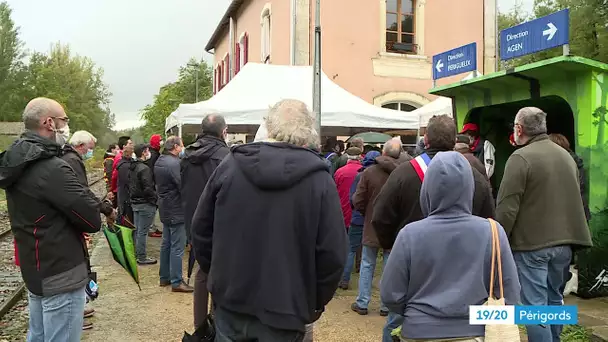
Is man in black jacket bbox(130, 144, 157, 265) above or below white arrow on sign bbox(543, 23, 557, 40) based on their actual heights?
below

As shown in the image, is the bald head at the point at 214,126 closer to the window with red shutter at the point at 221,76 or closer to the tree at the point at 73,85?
the window with red shutter at the point at 221,76

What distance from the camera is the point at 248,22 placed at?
24578 mm

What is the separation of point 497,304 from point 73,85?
6730cm

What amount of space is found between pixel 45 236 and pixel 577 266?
5.55 metres

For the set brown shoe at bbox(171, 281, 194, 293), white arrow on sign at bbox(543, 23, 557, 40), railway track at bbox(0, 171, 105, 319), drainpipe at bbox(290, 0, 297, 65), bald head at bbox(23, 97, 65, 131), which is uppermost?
drainpipe at bbox(290, 0, 297, 65)

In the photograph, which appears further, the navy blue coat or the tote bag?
the navy blue coat

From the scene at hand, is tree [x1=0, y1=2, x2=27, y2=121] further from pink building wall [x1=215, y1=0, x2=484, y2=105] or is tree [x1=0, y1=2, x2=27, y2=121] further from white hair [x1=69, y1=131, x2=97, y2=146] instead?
white hair [x1=69, y1=131, x2=97, y2=146]

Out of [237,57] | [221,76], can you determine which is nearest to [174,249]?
[237,57]

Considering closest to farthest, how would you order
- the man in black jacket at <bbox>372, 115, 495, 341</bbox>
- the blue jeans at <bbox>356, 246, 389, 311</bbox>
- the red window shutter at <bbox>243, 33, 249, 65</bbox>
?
the man in black jacket at <bbox>372, 115, 495, 341</bbox>
the blue jeans at <bbox>356, 246, 389, 311</bbox>
the red window shutter at <bbox>243, 33, 249, 65</bbox>

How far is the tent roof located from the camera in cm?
564

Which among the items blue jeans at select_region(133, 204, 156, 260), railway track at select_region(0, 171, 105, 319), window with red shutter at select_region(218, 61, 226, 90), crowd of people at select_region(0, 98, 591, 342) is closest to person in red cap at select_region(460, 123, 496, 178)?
crowd of people at select_region(0, 98, 591, 342)

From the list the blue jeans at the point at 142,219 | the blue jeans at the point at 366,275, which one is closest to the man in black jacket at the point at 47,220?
the blue jeans at the point at 366,275

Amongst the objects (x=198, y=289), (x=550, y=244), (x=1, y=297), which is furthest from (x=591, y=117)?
(x=1, y=297)

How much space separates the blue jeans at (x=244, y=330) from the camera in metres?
2.59
